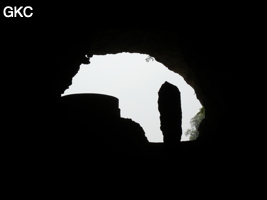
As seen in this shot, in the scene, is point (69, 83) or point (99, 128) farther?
point (69, 83)

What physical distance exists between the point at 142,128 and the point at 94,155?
1.82 metres

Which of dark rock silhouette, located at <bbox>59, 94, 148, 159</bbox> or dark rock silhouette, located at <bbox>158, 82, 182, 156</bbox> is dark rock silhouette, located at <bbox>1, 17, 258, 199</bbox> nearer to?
dark rock silhouette, located at <bbox>59, 94, 148, 159</bbox>

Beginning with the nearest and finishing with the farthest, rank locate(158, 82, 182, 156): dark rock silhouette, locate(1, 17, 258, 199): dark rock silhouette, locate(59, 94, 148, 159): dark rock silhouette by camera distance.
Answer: locate(158, 82, 182, 156): dark rock silhouette → locate(1, 17, 258, 199): dark rock silhouette → locate(59, 94, 148, 159): dark rock silhouette

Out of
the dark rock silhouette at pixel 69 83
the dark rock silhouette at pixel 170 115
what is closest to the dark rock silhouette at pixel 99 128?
the dark rock silhouette at pixel 69 83

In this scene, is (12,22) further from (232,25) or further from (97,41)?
(232,25)

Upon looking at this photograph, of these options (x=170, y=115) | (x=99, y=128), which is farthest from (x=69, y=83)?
(x=170, y=115)

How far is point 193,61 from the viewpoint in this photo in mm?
7809

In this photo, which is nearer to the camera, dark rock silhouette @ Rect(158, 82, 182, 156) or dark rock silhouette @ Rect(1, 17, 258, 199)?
dark rock silhouette @ Rect(158, 82, 182, 156)

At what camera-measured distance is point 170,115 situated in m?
4.28

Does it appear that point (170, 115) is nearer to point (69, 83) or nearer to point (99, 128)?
point (99, 128)

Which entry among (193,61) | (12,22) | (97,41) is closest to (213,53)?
(193,61)

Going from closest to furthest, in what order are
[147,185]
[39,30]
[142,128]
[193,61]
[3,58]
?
[147,185] < [3,58] < [39,30] < [142,128] < [193,61]

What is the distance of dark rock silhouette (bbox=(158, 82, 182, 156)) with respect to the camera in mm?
4137

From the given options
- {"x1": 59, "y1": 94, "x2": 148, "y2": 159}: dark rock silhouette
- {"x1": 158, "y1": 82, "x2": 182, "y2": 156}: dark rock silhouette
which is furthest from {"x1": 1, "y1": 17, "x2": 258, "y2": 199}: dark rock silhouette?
{"x1": 158, "y1": 82, "x2": 182, "y2": 156}: dark rock silhouette
